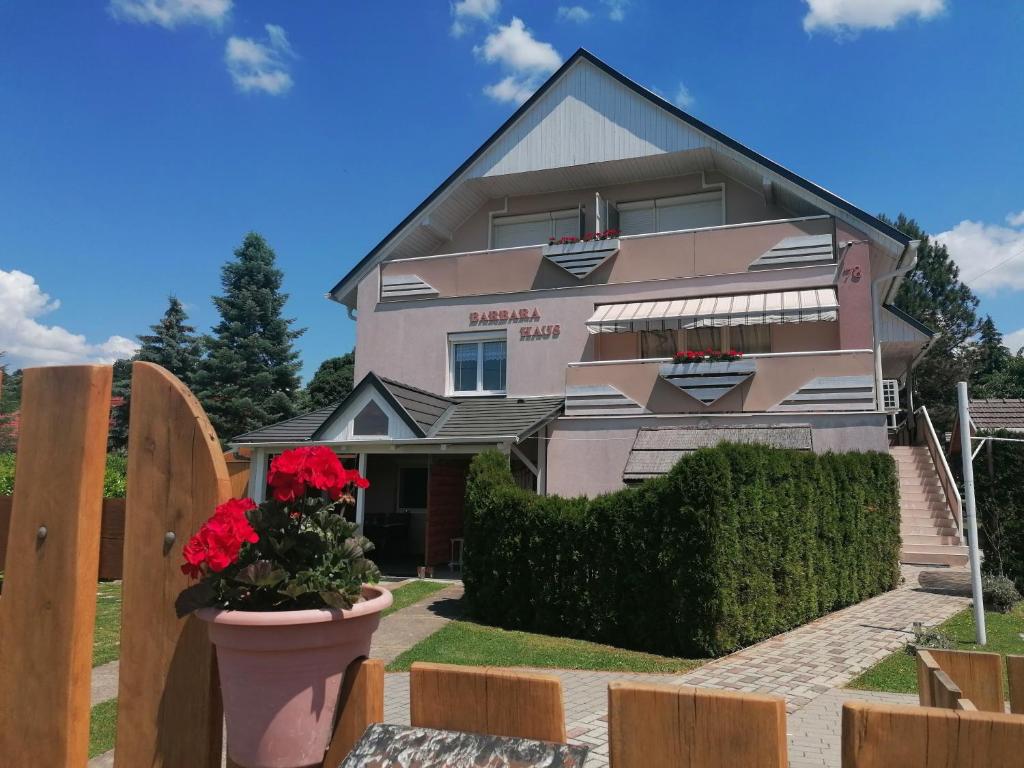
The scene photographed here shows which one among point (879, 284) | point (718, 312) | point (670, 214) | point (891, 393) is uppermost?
point (670, 214)

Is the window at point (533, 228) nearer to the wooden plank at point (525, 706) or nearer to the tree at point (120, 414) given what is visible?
the wooden plank at point (525, 706)

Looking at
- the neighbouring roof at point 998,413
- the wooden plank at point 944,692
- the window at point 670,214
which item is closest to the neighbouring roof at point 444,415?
the window at point 670,214

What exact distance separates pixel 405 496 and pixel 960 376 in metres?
37.2

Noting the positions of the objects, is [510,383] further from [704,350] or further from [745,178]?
[745,178]

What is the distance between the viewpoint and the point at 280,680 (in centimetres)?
226

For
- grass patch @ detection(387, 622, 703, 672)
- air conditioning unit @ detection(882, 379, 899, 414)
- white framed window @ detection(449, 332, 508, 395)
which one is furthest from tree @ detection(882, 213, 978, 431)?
grass patch @ detection(387, 622, 703, 672)

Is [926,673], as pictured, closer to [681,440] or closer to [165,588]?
[165,588]

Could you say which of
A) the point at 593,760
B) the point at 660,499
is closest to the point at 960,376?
the point at 660,499

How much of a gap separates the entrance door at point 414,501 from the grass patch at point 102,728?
13716 millimetres

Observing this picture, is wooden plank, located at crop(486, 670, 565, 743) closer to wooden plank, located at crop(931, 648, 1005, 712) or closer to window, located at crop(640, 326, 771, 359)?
wooden plank, located at crop(931, 648, 1005, 712)

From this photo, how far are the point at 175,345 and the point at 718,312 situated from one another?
3605 cm

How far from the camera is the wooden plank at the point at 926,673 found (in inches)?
102

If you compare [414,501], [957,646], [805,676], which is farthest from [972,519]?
[414,501]

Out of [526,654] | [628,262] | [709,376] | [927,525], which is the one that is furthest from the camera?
[628,262]
